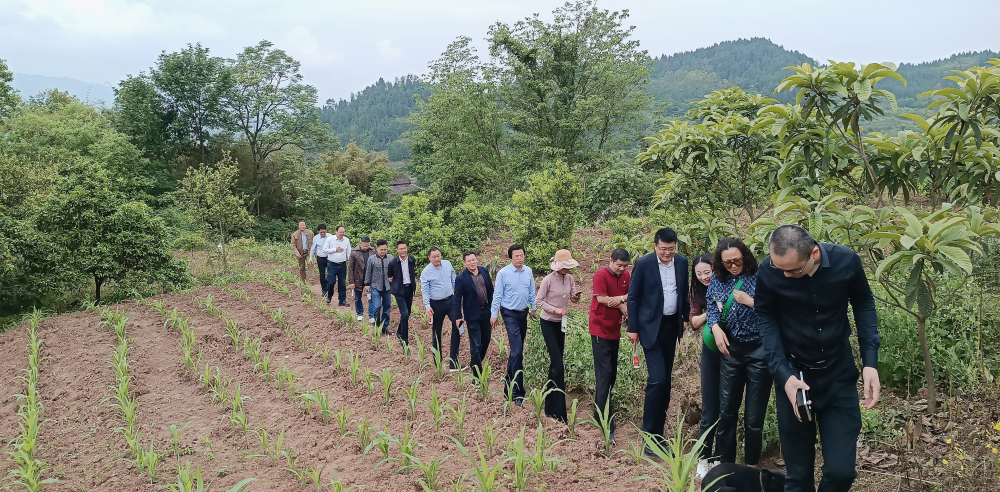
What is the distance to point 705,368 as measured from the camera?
436 cm

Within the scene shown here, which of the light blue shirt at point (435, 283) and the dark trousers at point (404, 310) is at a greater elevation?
the light blue shirt at point (435, 283)

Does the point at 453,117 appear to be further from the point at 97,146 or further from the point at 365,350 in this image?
the point at 365,350

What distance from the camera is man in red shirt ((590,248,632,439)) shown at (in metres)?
4.90

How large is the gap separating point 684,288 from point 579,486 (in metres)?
1.81

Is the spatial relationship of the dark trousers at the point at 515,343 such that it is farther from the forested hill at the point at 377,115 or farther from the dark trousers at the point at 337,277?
the forested hill at the point at 377,115

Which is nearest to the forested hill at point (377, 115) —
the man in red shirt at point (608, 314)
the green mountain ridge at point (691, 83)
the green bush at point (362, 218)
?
the green mountain ridge at point (691, 83)

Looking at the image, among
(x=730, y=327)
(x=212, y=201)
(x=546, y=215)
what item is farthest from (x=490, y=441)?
(x=212, y=201)

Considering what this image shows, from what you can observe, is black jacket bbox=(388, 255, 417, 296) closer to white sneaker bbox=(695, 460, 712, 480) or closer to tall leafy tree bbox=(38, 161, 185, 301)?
white sneaker bbox=(695, 460, 712, 480)

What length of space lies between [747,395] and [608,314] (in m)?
1.28

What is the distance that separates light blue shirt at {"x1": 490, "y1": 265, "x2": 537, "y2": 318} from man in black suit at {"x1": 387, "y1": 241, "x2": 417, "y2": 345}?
2280mm

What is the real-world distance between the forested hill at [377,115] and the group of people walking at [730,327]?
85.7 meters

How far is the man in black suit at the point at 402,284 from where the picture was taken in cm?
797

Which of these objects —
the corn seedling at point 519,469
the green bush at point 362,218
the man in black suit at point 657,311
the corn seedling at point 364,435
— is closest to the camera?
the corn seedling at point 519,469

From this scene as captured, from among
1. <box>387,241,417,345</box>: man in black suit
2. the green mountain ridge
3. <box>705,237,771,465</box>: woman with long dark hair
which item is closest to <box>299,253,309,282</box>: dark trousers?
<box>387,241,417,345</box>: man in black suit
